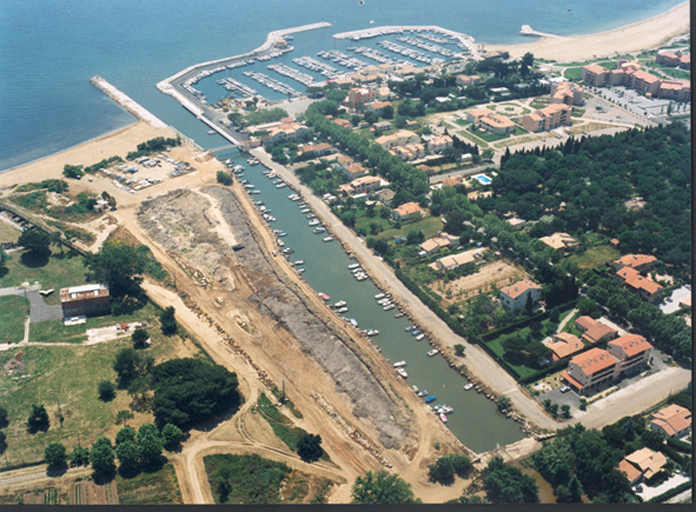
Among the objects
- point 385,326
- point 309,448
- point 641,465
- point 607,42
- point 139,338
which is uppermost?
point 607,42

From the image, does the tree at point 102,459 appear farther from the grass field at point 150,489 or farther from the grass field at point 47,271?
the grass field at point 47,271

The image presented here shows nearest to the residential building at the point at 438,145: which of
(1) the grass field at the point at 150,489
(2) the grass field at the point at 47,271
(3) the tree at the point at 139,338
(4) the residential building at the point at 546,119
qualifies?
(4) the residential building at the point at 546,119

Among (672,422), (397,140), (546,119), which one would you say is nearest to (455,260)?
(672,422)

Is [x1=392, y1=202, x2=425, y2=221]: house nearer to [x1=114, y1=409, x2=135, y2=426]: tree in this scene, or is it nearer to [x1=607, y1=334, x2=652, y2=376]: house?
[x1=607, y1=334, x2=652, y2=376]: house

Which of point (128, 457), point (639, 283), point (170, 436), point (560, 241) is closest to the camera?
point (128, 457)

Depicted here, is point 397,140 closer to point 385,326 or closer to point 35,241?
point 385,326

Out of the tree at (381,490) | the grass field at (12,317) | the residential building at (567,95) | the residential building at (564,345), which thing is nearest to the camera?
the tree at (381,490)
